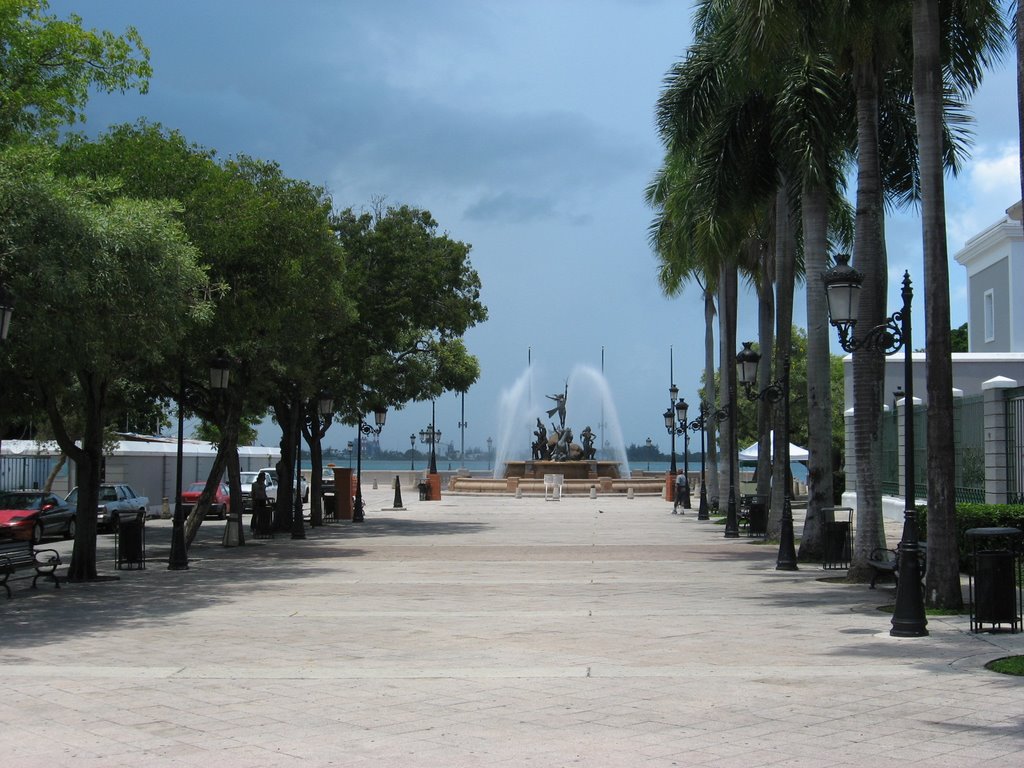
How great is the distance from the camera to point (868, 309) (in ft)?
53.2

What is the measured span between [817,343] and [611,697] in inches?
503

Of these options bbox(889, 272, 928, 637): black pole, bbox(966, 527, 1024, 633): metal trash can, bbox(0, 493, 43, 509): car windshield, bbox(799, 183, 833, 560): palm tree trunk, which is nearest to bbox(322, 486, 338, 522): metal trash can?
bbox(0, 493, 43, 509): car windshield

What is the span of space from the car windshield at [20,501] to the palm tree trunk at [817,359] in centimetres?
1987

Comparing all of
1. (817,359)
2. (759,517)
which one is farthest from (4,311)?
(759,517)

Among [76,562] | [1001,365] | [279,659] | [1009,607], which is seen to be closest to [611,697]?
[279,659]

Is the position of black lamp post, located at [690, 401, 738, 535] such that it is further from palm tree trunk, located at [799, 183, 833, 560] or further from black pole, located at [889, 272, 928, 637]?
black pole, located at [889, 272, 928, 637]

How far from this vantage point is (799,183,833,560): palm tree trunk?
65.6ft

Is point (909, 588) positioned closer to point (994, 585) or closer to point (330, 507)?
point (994, 585)

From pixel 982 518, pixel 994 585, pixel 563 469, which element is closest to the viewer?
pixel 994 585

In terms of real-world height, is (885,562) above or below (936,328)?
below

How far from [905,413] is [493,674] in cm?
548

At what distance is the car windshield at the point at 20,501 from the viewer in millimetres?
28250

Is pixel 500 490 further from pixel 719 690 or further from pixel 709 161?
pixel 719 690

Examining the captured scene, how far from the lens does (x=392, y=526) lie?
114ft
